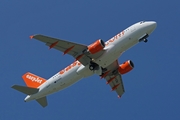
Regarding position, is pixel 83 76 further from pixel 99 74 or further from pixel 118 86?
pixel 118 86

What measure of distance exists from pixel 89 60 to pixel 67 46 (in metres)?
4.06

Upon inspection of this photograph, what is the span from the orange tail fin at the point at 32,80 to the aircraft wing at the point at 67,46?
8.48 metres

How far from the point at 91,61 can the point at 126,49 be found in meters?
5.62

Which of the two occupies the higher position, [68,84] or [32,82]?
[32,82]

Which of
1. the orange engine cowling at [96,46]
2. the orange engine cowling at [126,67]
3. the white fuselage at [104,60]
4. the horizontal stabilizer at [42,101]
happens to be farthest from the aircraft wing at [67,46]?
the horizontal stabilizer at [42,101]

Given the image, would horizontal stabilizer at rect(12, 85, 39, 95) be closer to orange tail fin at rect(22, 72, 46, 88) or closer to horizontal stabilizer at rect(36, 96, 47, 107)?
orange tail fin at rect(22, 72, 46, 88)

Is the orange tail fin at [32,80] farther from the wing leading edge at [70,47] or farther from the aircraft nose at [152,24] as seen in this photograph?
the aircraft nose at [152,24]

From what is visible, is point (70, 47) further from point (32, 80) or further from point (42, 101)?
point (32, 80)

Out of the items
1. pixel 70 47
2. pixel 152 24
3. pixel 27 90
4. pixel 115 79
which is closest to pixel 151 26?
pixel 152 24

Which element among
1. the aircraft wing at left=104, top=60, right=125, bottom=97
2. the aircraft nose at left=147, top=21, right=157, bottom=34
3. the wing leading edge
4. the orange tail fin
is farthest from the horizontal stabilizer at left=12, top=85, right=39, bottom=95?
the aircraft nose at left=147, top=21, right=157, bottom=34

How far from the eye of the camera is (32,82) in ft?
228

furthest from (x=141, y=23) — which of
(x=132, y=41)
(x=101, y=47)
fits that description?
(x=101, y=47)

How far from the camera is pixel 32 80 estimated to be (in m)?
69.8

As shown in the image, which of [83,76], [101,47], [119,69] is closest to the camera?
[101,47]
